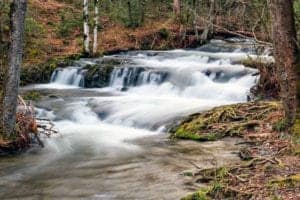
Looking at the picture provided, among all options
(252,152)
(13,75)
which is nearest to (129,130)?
(13,75)

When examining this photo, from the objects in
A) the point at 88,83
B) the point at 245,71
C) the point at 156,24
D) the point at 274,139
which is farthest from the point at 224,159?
the point at 156,24

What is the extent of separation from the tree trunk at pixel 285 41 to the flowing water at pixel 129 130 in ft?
5.38

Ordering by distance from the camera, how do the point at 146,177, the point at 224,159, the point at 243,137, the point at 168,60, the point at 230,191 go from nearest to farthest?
the point at 230,191
the point at 146,177
the point at 224,159
the point at 243,137
the point at 168,60

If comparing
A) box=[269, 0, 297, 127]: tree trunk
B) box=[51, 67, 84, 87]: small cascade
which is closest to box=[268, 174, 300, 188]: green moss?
box=[269, 0, 297, 127]: tree trunk

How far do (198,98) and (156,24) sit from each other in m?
13.6

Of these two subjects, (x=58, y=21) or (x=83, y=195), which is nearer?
(x=83, y=195)

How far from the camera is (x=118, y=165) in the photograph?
9609mm

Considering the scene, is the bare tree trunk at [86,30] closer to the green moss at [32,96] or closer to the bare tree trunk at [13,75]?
the green moss at [32,96]

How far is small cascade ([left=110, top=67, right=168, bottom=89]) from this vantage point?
2039 cm

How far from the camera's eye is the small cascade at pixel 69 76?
22.1 meters

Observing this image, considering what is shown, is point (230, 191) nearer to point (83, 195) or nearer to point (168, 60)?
point (83, 195)

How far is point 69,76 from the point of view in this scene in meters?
22.5

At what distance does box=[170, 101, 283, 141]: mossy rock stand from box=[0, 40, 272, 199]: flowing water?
1.29 ft

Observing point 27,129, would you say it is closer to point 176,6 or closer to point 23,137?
point 23,137
